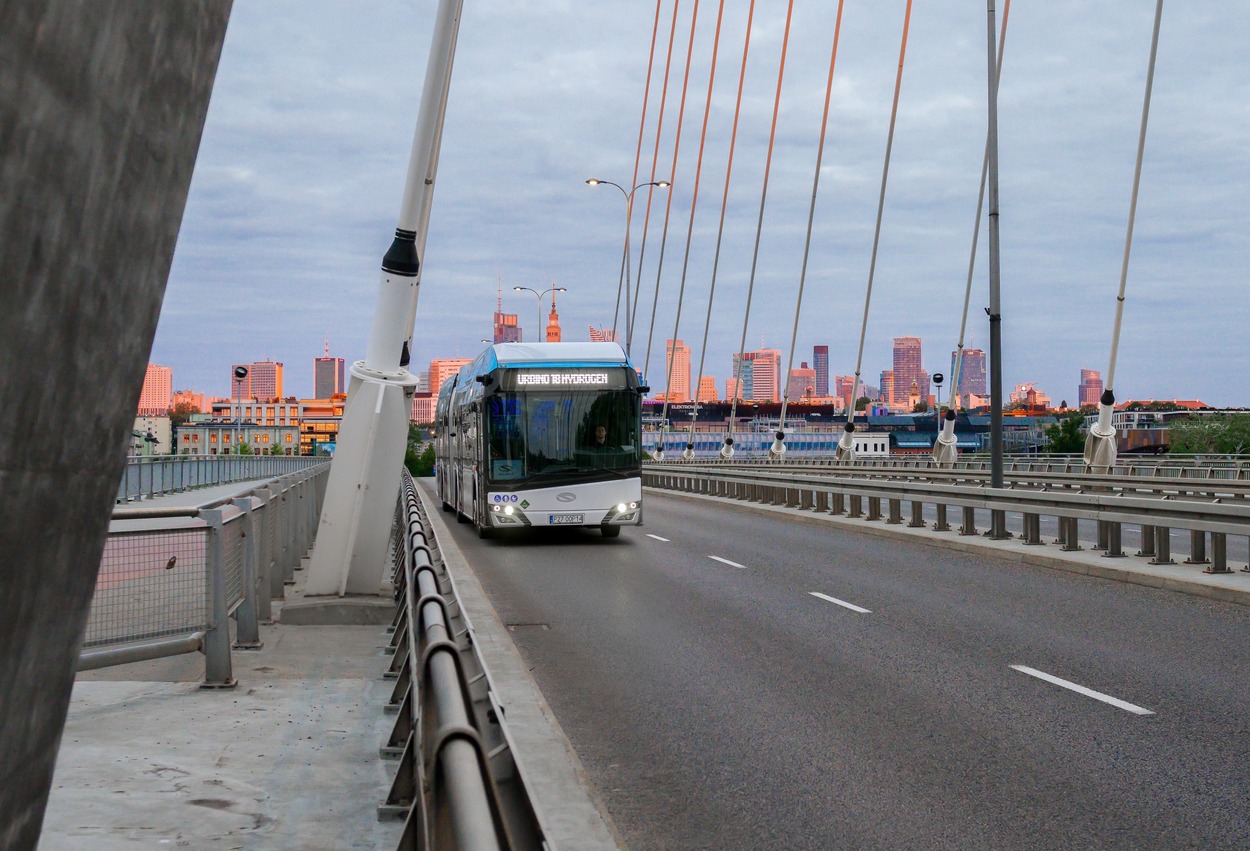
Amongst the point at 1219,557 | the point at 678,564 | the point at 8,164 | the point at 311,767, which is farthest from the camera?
the point at 678,564

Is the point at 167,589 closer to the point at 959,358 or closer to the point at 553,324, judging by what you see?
the point at 959,358

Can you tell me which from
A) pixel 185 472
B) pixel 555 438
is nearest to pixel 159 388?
pixel 185 472

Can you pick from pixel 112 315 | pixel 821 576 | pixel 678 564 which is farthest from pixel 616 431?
pixel 112 315

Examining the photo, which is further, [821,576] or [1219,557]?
[821,576]

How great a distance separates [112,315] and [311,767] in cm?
433

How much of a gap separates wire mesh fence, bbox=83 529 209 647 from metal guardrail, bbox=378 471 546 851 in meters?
1.71

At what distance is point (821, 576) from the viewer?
15.7 m

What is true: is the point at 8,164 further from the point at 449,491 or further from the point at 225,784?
the point at 449,491

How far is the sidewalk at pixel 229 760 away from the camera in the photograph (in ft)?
15.8

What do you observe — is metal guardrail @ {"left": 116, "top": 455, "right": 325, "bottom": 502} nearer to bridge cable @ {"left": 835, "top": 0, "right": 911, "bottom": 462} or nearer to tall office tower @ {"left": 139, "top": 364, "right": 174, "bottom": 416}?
bridge cable @ {"left": 835, "top": 0, "right": 911, "bottom": 462}

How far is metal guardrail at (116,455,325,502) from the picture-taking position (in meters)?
33.8

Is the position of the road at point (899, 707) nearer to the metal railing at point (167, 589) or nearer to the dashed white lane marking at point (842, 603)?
the dashed white lane marking at point (842, 603)

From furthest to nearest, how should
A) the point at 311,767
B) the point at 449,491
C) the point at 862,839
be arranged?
the point at 449,491
the point at 311,767
the point at 862,839

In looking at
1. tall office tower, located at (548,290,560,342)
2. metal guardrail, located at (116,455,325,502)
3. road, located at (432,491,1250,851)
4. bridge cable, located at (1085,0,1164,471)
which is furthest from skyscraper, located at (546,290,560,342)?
road, located at (432,491,1250,851)
